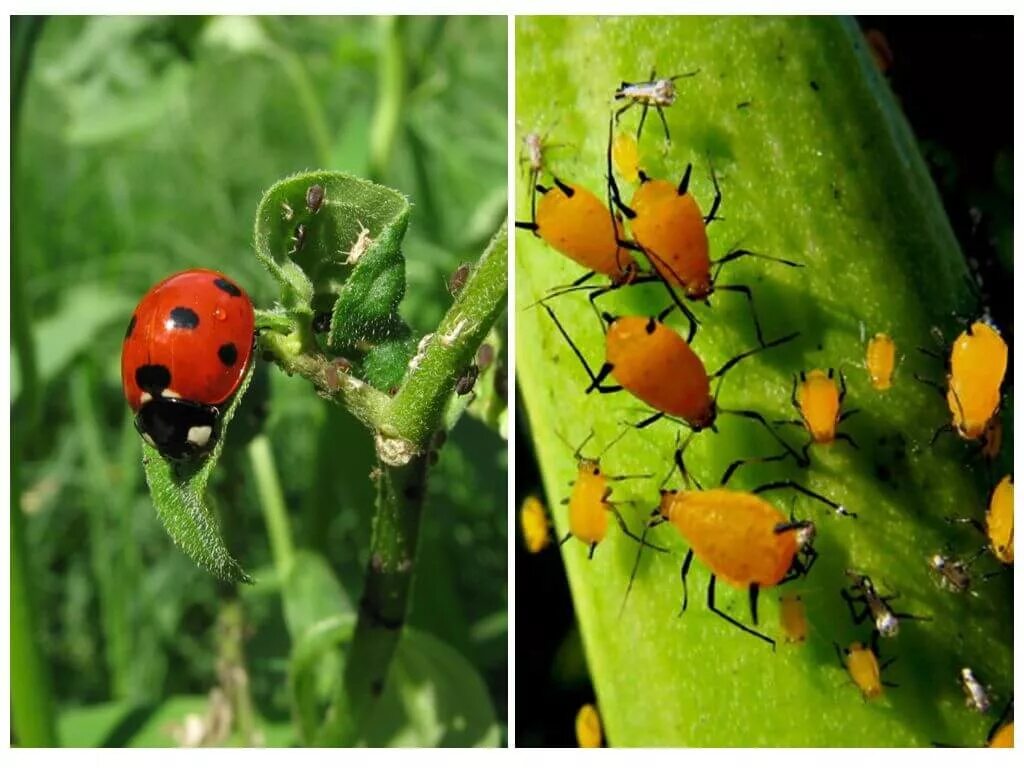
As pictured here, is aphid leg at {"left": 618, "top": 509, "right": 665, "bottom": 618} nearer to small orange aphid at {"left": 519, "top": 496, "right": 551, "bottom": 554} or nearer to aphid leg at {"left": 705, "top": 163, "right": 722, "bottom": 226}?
small orange aphid at {"left": 519, "top": 496, "right": 551, "bottom": 554}

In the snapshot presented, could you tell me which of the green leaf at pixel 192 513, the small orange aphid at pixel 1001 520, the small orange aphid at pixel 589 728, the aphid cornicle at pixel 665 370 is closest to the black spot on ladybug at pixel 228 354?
the green leaf at pixel 192 513

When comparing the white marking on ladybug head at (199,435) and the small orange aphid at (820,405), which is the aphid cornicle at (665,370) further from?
the white marking on ladybug head at (199,435)

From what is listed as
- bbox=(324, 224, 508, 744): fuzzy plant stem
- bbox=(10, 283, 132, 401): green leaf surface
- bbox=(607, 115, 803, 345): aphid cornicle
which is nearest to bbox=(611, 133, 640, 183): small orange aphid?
bbox=(607, 115, 803, 345): aphid cornicle

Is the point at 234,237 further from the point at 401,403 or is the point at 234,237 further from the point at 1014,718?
the point at 1014,718

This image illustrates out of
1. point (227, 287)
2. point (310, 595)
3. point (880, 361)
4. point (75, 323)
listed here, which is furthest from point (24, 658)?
point (880, 361)

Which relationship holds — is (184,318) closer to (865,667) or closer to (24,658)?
(24,658)
